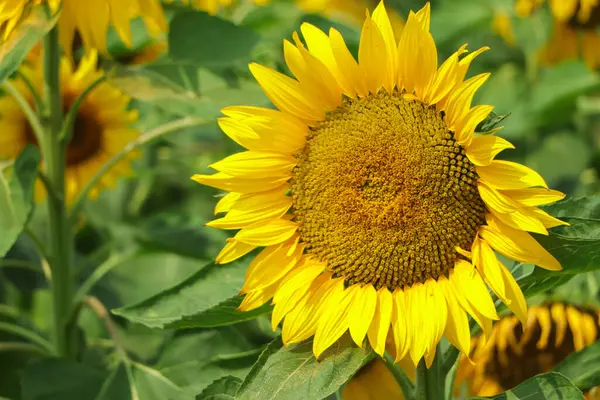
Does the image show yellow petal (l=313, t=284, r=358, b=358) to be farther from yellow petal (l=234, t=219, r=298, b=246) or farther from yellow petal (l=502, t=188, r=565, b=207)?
yellow petal (l=502, t=188, r=565, b=207)

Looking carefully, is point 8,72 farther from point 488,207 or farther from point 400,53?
point 488,207

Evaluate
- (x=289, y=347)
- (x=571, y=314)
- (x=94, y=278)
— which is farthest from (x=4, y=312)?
(x=571, y=314)

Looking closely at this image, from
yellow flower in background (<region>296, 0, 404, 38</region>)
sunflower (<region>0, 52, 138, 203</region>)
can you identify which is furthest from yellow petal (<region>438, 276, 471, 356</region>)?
yellow flower in background (<region>296, 0, 404, 38</region>)

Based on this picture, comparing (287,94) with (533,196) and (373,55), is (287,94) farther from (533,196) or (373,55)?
(533,196)

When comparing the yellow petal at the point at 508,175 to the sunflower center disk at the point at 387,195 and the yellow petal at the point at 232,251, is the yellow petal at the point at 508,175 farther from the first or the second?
the yellow petal at the point at 232,251

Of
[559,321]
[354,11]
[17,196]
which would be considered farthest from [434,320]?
[354,11]

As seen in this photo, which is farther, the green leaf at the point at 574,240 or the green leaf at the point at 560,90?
the green leaf at the point at 560,90

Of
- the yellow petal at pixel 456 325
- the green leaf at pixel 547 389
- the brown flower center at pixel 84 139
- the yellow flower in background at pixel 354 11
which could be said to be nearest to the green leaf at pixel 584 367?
the green leaf at pixel 547 389

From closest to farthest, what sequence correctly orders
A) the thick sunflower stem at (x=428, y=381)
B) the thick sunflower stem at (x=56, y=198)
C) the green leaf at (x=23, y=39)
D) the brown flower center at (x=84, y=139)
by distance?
the thick sunflower stem at (x=428, y=381) → the green leaf at (x=23, y=39) → the thick sunflower stem at (x=56, y=198) → the brown flower center at (x=84, y=139)
